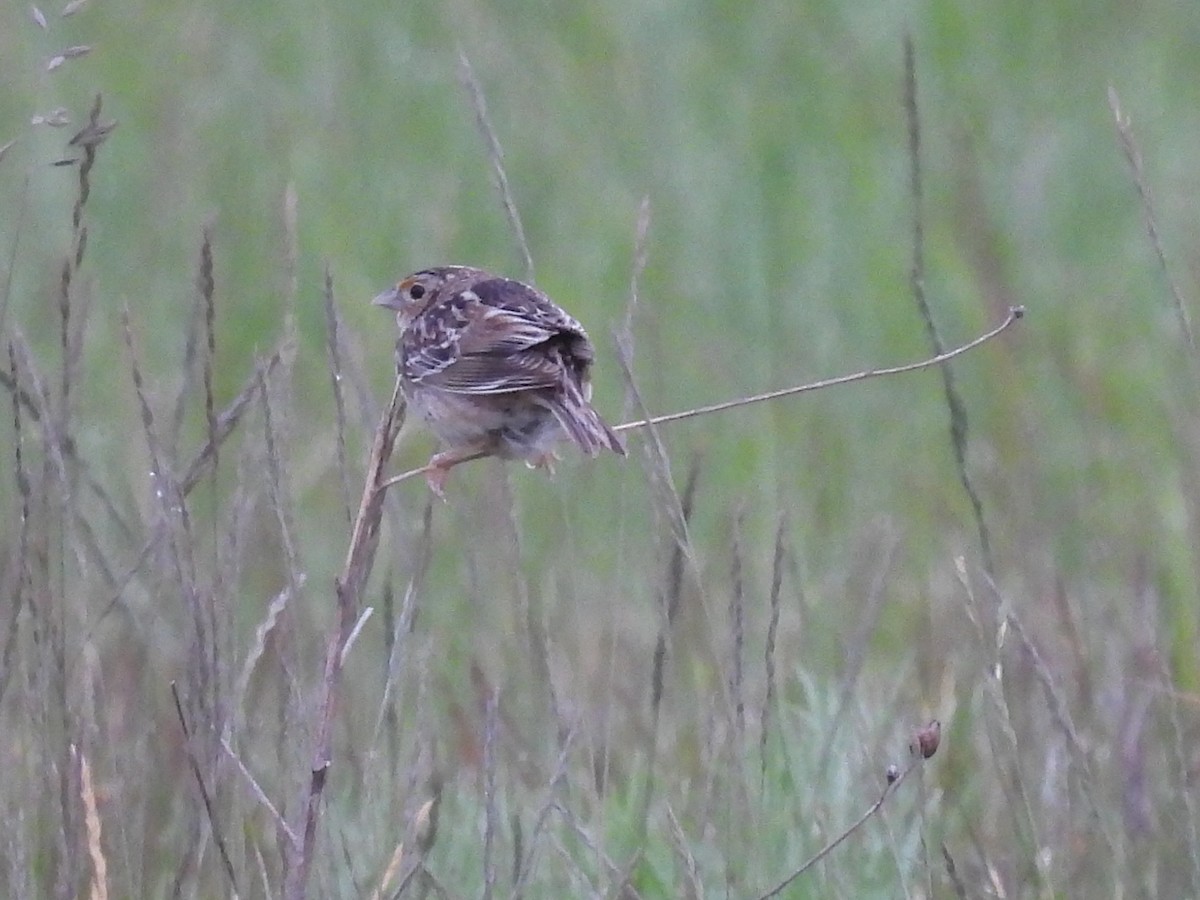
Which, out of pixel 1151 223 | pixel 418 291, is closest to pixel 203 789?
pixel 1151 223

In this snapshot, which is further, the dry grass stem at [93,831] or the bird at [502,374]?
the bird at [502,374]

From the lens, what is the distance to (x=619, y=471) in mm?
6668

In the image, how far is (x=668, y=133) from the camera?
9.03m

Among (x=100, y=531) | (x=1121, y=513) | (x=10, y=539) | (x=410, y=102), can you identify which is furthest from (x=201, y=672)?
(x=410, y=102)

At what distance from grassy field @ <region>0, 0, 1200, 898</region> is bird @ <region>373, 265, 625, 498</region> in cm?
13

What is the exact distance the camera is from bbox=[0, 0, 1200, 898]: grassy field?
3338 mm

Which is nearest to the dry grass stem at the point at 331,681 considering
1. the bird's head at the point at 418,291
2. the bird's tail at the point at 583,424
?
the bird's tail at the point at 583,424

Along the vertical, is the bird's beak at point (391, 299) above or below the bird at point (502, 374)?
below

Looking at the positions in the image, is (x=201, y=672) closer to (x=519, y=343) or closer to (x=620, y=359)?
(x=620, y=359)

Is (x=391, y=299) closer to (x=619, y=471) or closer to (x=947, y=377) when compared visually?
(x=619, y=471)

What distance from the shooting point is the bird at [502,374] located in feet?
12.9

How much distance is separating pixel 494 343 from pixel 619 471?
7.89 ft

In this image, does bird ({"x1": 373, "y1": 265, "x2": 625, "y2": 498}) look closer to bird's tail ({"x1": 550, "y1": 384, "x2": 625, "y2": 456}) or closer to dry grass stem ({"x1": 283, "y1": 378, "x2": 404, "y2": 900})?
bird's tail ({"x1": 550, "y1": 384, "x2": 625, "y2": 456})

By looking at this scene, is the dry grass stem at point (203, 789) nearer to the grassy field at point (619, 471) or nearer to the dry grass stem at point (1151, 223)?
the grassy field at point (619, 471)
